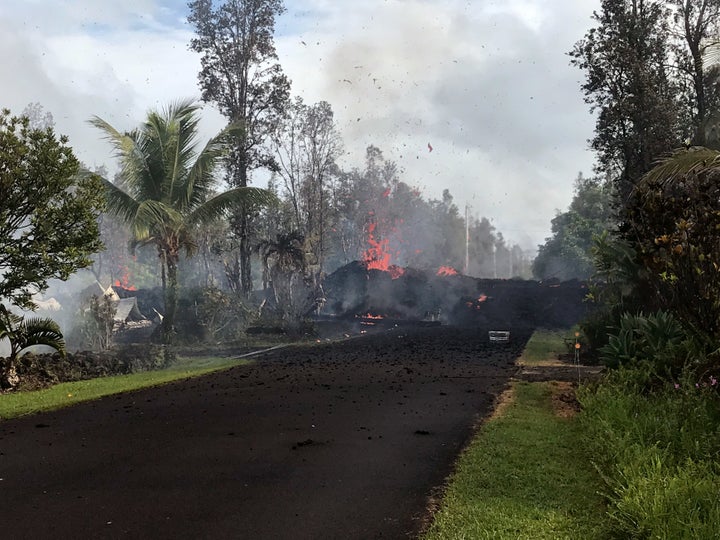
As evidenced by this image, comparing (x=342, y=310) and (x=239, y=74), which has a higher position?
(x=239, y=74)

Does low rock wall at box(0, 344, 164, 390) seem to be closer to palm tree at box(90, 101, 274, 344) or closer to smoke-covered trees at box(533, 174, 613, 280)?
palm tree at box(90, 101, 274, 344)

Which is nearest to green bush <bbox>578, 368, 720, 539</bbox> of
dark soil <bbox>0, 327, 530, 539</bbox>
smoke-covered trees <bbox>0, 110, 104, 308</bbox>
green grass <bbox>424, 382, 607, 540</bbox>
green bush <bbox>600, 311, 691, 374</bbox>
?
green grass <bbox>424, 382, 607, 540</bbox>

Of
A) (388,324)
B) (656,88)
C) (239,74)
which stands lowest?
(388,324)

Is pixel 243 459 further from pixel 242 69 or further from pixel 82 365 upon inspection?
pixel 242 69

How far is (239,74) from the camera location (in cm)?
3400

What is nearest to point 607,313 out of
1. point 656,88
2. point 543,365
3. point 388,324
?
point 543,365

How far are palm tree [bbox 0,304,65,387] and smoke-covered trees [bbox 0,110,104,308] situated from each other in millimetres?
406

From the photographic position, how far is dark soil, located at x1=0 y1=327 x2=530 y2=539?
501cm

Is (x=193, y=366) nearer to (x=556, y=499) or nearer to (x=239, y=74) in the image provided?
(x=556, y=499)

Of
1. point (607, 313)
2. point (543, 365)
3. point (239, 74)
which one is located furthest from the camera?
point (239, 74)

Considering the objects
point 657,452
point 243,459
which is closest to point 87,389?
point 243,459

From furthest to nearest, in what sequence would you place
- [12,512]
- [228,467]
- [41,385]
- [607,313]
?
[607,313]
[41,385]
[228,467]
[12,512]

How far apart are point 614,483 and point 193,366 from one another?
13665mm

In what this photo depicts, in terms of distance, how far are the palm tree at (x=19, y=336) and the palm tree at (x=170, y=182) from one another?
6928 millimetres
